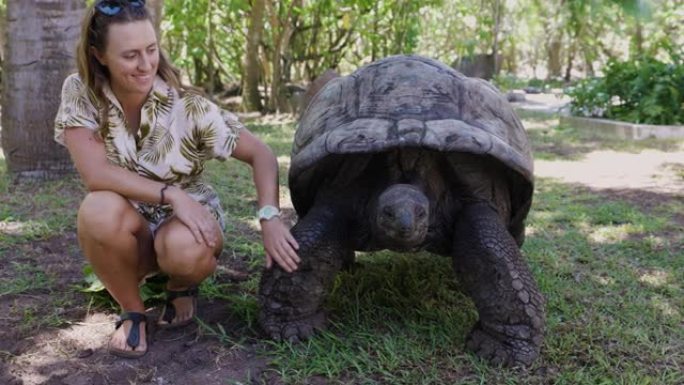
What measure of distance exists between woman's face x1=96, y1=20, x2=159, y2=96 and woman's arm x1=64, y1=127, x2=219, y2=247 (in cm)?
21

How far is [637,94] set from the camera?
26.5ft

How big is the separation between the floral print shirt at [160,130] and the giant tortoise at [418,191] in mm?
341

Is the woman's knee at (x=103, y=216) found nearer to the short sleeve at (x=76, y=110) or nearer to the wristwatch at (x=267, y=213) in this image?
the short sleeve at (x=76, y=110)

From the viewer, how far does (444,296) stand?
277 cm

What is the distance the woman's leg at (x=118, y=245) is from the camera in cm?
219

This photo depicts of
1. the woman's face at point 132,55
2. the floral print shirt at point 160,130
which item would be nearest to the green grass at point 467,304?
the floral print shirt at point 160,130

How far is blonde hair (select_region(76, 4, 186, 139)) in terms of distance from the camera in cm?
209

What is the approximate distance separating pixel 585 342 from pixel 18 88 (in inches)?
150

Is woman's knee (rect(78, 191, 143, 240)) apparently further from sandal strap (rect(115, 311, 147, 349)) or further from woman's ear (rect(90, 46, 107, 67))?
woman's ear (rect(90, 46, 107, 67))

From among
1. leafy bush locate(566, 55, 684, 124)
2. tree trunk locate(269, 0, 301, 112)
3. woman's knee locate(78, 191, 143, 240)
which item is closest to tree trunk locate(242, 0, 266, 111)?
tree trunk locate(269, 0, 301, 112)

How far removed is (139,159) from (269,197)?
437 mm

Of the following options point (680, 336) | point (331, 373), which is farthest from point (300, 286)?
point (680, 336)

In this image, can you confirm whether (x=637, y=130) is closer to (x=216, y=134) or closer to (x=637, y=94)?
(x=637, y=94)

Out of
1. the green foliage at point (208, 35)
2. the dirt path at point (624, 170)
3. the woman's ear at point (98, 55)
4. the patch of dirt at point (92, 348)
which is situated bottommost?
the patch of dirt at point (92, 348)
